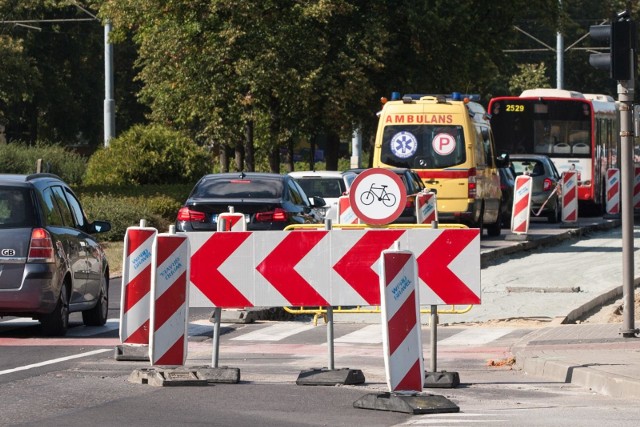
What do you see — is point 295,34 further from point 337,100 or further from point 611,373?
point 611,373

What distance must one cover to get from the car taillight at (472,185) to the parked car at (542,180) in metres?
9.74

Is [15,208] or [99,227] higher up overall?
[15,208]

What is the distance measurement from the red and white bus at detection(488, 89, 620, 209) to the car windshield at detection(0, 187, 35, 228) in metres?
29.0

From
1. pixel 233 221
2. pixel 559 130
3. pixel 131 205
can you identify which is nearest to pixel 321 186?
pixel 131 205

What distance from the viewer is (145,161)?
4031 centimetres

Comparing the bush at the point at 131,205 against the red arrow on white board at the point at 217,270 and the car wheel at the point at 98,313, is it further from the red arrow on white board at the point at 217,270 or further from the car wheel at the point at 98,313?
the red arrow on white board at the point at 217,270

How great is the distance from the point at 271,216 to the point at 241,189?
945 millimetres

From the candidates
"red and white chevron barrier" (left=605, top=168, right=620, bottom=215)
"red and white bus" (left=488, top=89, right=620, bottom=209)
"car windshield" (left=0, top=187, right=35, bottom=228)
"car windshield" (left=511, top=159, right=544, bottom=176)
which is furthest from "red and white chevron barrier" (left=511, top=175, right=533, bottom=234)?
"car windshield" (left=0, top=187, right=35, bottom=228)

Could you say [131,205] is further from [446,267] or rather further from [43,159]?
[446,267]

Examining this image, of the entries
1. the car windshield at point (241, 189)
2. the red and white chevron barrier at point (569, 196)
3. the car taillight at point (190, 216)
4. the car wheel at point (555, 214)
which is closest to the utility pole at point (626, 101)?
the car windshield at point (241, 189)

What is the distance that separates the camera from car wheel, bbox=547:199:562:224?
40438 millimetres

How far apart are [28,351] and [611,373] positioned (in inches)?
208

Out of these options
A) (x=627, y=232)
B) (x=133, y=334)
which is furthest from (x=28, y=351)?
(x=627, y=232)

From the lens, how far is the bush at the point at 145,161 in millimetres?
40062
